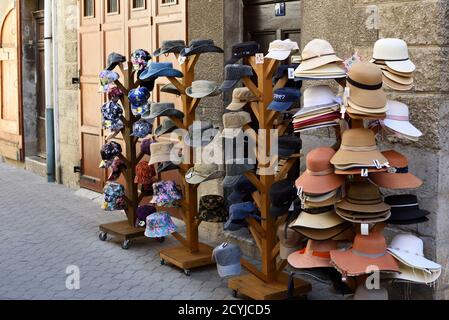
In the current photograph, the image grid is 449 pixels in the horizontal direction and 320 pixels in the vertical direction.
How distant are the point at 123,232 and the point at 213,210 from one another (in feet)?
4.51

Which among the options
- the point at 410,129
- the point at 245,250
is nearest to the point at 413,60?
the point at 410,129

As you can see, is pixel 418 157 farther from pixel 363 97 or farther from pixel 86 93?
pixel 86 93

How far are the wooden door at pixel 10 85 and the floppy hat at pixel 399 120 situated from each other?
28.2ft

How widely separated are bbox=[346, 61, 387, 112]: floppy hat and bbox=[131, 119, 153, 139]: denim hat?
266 cm

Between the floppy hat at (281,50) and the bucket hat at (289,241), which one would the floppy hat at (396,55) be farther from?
the bucket hat at (289,241)

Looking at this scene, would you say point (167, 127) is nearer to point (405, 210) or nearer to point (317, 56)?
point (317, 56)

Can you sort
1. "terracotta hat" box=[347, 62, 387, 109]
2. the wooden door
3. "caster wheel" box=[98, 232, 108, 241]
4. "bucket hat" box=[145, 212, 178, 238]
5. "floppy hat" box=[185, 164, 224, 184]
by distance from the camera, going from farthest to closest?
the wooden door
"caster wheel" box=[98, 232, 108, 241]
"bucket hat" box=[145, 212, 178, 238]
"floppy hat" box=[185, 164, 224, 184]
"terracotta hat" box=[347, 62, 387, 109]

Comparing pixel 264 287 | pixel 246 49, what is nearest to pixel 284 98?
pixel 246 49

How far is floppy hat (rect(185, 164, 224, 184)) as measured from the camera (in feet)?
17.0

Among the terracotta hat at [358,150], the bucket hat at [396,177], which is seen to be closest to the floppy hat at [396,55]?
the terracotta hat at [358,150]

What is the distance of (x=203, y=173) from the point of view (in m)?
5.32

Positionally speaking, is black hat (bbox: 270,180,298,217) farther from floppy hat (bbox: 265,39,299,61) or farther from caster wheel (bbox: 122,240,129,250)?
caster wheel (bbox: 122,240,129,250)

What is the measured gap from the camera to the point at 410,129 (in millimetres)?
3971

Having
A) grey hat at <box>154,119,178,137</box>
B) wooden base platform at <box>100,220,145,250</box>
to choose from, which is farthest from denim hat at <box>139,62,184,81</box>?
wooden base platform at <box>100,220,145,250</box>
